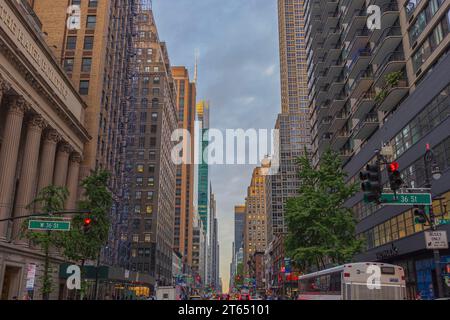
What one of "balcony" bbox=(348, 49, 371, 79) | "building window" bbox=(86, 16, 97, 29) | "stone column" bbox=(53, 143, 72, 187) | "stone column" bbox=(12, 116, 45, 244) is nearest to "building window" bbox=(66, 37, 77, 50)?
"building window" bbox=(86, 16, 97, 29)

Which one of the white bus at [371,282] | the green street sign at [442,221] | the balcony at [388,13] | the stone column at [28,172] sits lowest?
the white bus at [371,282]

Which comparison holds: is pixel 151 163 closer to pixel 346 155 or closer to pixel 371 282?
pixel 346 155

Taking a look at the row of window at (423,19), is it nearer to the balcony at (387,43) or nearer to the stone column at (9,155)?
the balcony at (387,43)

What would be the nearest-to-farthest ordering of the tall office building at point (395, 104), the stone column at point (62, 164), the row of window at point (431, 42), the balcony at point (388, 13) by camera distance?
the tall office building at point (395, 104), the row of window at point (431, 42), the balcony at point (388, 13), the stone column at point (62, 164)

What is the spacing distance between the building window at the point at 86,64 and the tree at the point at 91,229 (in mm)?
28636

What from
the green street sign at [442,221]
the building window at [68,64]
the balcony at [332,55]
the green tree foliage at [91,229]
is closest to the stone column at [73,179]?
the green tree foliage at [91,229]

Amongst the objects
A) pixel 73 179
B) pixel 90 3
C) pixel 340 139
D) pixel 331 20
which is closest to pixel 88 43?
pixel 90 3

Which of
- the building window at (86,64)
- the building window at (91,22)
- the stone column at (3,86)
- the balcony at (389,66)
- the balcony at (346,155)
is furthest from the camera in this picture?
the building window at (91,22)

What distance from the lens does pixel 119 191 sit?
78188 mm

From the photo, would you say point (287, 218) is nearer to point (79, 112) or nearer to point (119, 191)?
point (79, 112)

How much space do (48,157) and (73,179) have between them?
8.11 meters

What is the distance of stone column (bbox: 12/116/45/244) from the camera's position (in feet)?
142

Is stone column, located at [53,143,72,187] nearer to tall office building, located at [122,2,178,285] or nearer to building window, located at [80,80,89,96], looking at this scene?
building window, located at [80,80,89,96]

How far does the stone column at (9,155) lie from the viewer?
128 ft
